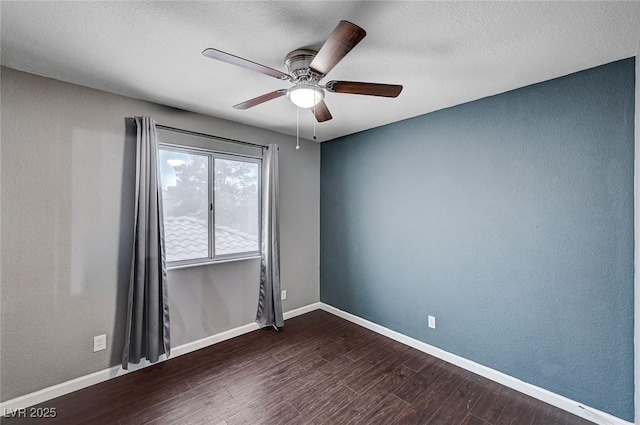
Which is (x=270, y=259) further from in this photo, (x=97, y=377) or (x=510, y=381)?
(x=510, y=381)

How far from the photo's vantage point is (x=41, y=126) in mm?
2055

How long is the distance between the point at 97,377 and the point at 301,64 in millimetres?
2956

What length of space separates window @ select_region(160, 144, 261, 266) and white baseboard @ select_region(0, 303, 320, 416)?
85 centimetres

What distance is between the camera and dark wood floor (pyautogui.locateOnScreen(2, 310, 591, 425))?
191cm

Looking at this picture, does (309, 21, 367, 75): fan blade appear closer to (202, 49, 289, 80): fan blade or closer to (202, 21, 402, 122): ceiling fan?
(202, 21, 402, 122): ceiling fan

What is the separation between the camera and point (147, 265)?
243cm

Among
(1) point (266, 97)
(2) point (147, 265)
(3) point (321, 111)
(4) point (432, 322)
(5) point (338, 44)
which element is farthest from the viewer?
(4) point (432, 322)

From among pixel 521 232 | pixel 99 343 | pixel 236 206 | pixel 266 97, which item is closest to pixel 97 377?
pixel 99 343

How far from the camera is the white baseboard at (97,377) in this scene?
1.95 meters

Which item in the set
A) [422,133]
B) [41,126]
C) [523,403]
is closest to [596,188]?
[422,133]

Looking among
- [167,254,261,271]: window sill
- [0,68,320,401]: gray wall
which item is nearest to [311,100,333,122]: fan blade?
[0,68,320,401]: gray wall

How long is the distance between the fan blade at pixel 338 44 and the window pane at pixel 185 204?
187 centimetres

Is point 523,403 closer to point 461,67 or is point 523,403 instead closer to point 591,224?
point 591,224

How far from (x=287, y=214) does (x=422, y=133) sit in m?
1.91
